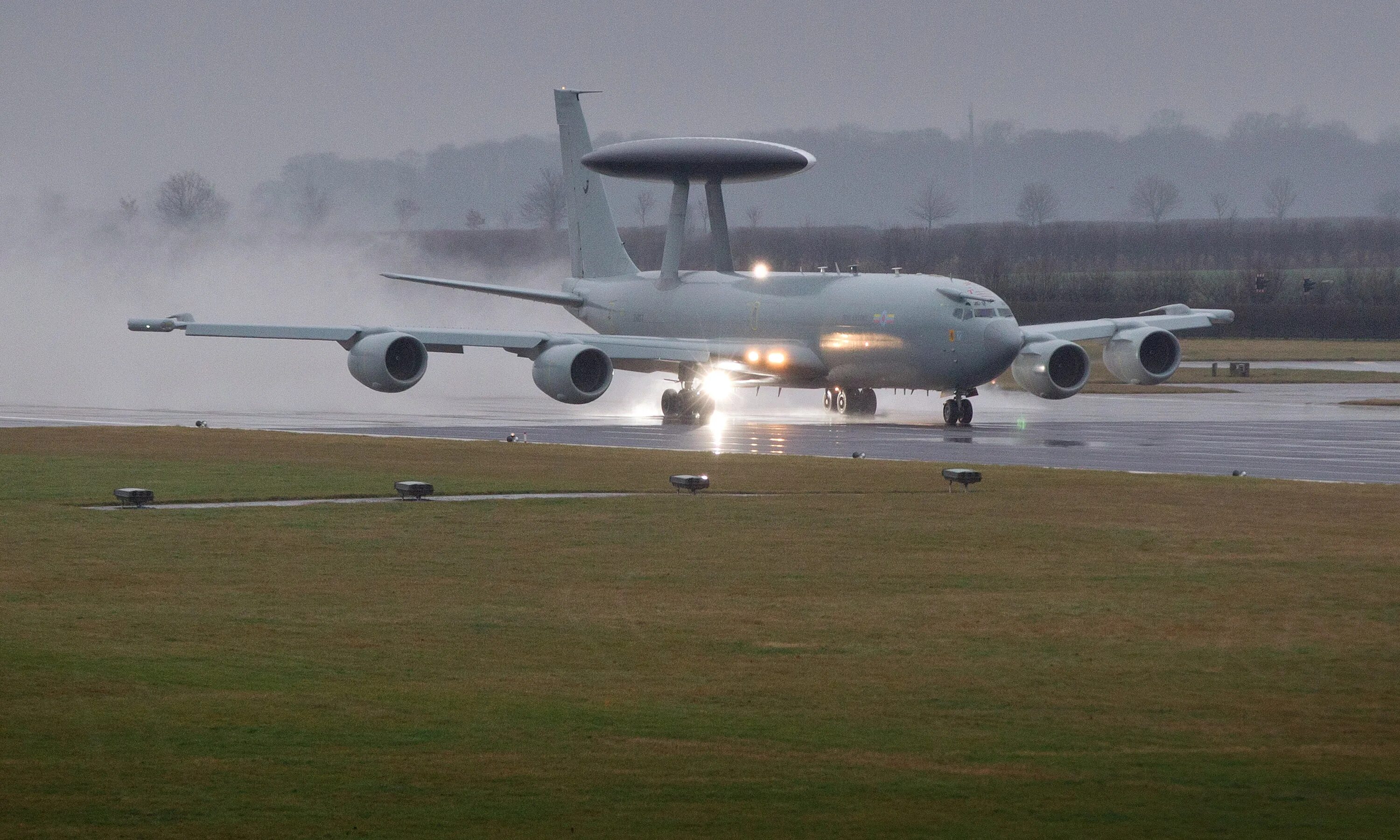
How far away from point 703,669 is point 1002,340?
3929 cm

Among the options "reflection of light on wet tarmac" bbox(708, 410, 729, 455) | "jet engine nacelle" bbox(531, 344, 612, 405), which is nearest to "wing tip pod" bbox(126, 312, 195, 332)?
"jet engine nacelle" bbox(531, 344, 612, 405)

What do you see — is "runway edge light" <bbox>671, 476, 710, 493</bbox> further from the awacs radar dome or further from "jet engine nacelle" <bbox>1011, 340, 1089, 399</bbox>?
the awacs radar dome

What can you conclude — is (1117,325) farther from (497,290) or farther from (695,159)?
(497,290)

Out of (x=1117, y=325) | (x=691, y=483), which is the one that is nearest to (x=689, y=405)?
(x=1117, y=325)

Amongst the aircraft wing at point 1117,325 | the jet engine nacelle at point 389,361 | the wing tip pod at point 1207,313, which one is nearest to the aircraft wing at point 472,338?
the jet engine nacelle at point 389,361

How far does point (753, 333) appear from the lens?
6184cm

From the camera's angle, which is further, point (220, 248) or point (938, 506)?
point (220, 248)

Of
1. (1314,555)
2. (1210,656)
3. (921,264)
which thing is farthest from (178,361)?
(921,264)

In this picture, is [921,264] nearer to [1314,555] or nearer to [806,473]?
[806,473]

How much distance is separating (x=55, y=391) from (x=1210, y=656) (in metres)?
63.7

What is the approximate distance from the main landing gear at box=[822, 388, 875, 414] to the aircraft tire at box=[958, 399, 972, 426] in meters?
5.89

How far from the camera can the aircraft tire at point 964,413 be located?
55.2 meters

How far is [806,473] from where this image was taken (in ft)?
120

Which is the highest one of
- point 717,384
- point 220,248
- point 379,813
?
point 220,248
